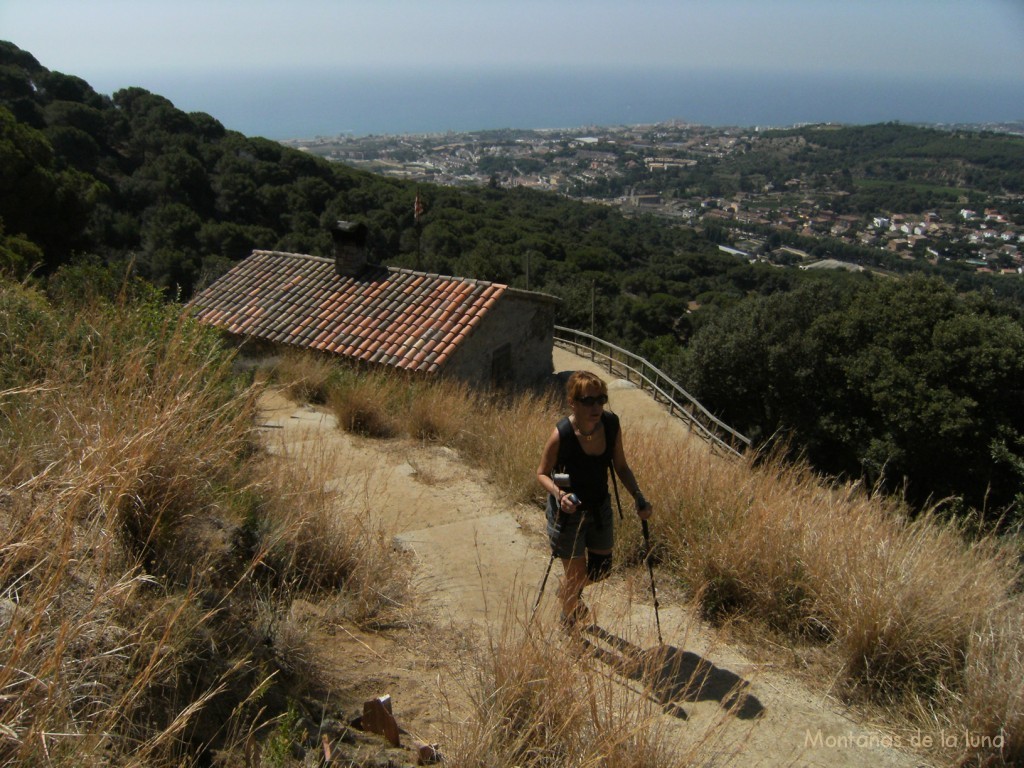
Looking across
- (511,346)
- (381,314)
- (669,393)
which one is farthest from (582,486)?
(669,393)

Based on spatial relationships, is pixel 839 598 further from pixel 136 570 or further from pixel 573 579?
pixel 136 570

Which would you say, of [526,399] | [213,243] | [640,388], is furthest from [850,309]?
[213,243]

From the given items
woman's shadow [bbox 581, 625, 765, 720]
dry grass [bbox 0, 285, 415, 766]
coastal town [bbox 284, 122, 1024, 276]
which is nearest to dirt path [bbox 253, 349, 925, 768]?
woman's shadow [bbox 581, 625, 765, 720]

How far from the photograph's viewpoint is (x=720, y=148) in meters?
159

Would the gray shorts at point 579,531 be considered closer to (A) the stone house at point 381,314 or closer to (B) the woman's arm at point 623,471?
(B) the woman's arm at point 623,471

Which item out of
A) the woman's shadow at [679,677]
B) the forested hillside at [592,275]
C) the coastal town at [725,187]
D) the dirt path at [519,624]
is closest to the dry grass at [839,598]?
the dirt path at [519,624]

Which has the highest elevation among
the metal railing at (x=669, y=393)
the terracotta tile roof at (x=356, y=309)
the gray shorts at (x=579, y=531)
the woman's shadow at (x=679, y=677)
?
the gray shorts at (x=579, y=531)

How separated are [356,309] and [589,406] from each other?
12.1m

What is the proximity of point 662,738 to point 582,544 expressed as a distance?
1.44 m

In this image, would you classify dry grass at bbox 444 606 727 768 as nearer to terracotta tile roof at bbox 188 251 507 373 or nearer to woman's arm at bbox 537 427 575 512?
woman's arm at bbox 537 427 575 512

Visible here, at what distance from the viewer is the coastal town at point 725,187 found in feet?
215

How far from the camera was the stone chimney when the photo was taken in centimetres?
1592

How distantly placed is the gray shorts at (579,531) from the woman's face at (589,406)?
1.54 feet

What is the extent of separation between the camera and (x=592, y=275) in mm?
40531
